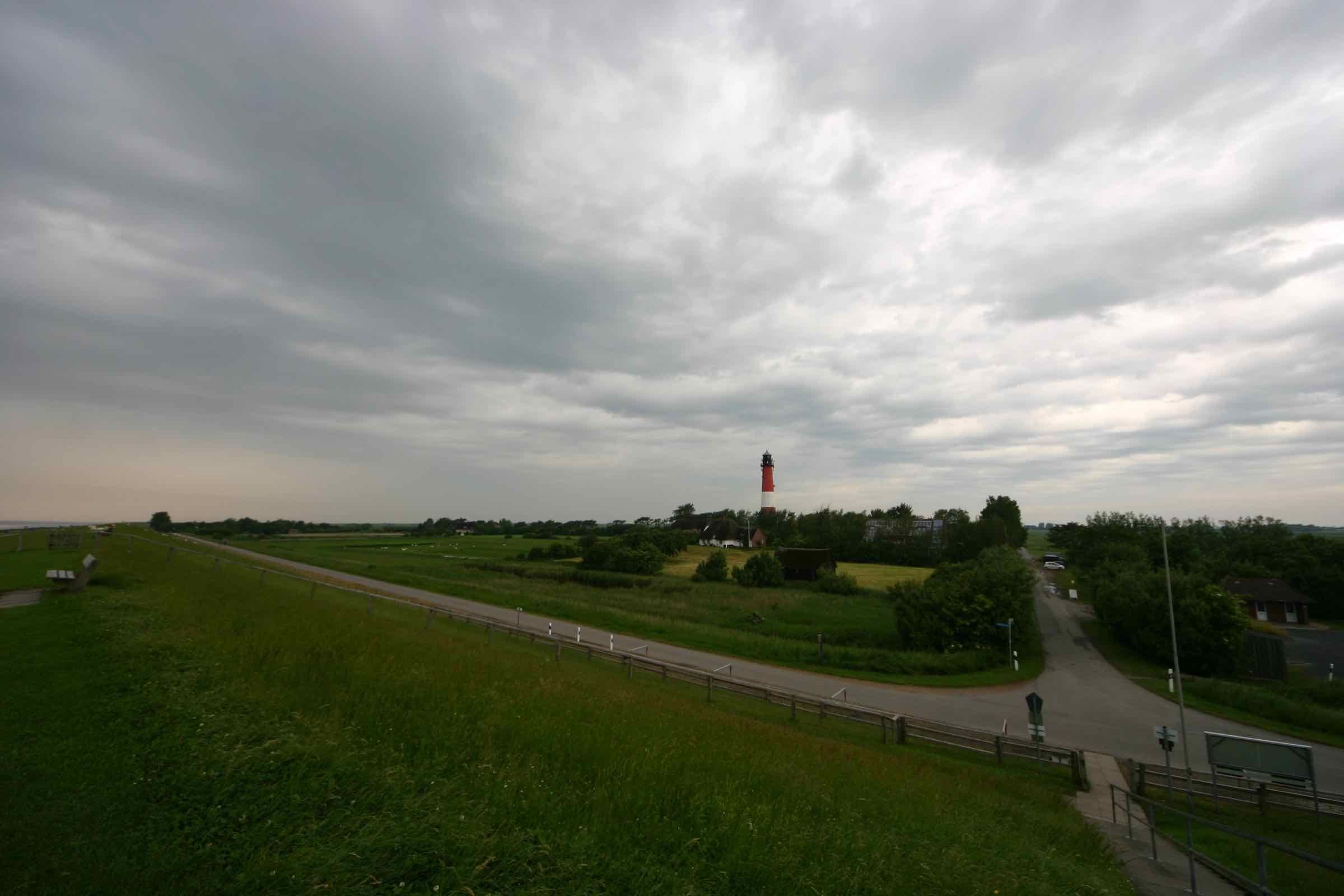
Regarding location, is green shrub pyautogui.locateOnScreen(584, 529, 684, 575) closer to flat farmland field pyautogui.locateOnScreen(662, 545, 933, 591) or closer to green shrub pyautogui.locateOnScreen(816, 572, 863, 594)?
flat farmland field pyautogui.locateOnScreen(662, 545, 933, 591)

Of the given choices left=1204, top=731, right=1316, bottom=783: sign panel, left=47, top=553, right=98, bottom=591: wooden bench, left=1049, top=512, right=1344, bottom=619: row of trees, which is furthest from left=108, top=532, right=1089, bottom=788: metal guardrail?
left=1049, top=512, right=1344, bottom=619: row of trees

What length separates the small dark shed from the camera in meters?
65.2

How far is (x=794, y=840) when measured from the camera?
6.38m

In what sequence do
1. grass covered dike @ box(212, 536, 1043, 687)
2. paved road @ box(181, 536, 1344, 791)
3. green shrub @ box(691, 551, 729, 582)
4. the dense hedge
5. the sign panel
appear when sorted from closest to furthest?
the sign panel < paved road @ box(181, 536, 1344, 791) < grass covered dike @ box(212, 536, 1043, 687) < the dense hedge < green shrub @ box(691, 551, 729, 582)

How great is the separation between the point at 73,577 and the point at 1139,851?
98.6ft

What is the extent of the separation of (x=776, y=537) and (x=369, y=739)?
117 metres

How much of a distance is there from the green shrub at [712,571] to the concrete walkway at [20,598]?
5049cm

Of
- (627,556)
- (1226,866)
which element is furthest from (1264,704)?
(627,556)

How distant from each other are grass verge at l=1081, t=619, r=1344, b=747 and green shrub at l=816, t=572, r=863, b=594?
28020 millimetres

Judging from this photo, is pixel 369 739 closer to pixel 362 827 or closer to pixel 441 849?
pixel 362 827

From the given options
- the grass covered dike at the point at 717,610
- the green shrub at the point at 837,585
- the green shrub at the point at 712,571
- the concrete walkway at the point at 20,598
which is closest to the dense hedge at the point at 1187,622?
the grass covered dike at the point at 717,610

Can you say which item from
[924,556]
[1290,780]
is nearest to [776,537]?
[924,556]

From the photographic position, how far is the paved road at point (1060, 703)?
19.1 meters

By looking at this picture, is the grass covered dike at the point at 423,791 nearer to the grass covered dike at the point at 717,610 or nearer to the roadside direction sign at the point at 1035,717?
the roadside direction sign at the point at 1035,717
